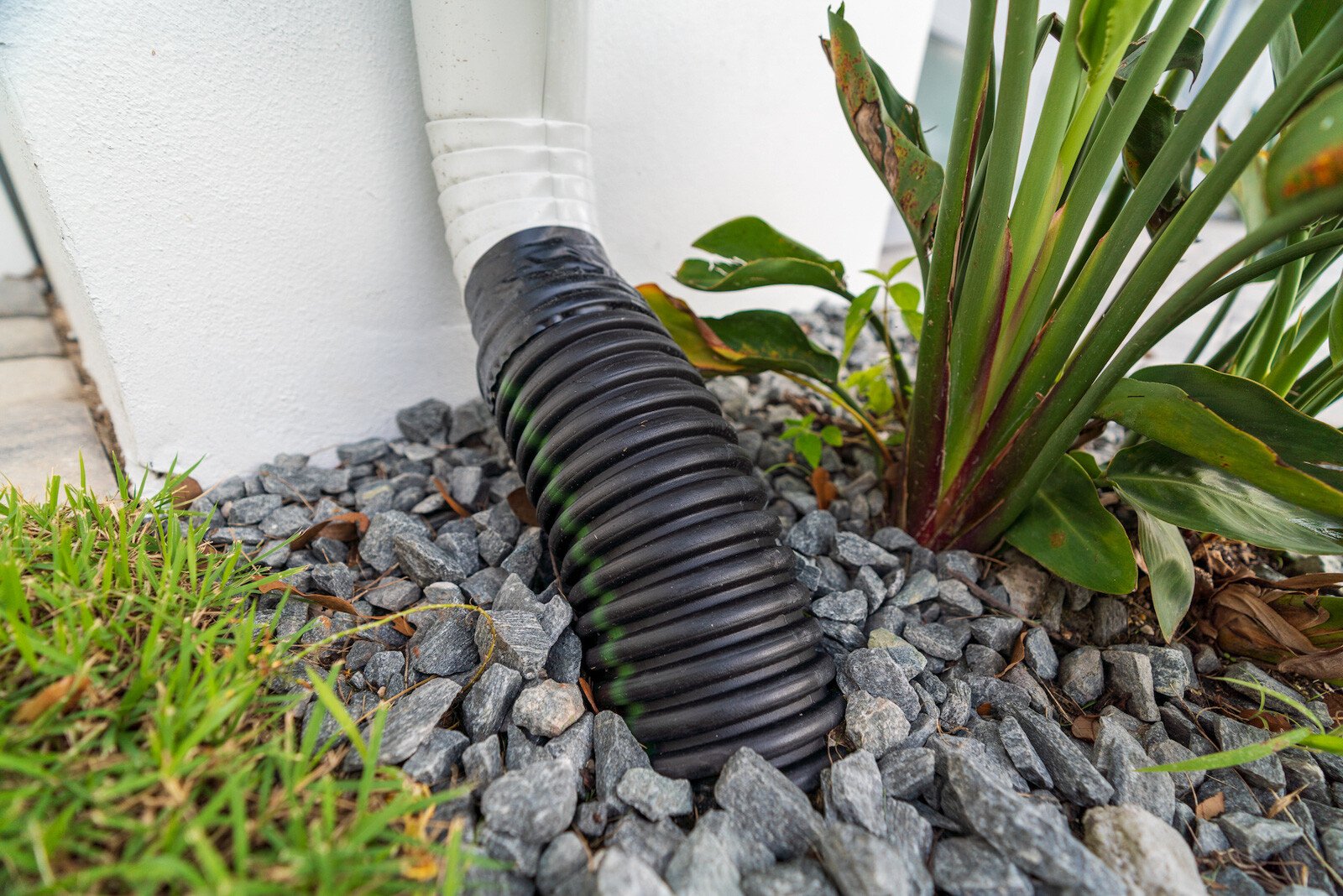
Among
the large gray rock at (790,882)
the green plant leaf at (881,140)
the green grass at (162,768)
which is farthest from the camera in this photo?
the green plant leaf at (881,140)

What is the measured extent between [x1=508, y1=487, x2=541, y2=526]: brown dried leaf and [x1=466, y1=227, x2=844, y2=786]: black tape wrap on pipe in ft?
0.50

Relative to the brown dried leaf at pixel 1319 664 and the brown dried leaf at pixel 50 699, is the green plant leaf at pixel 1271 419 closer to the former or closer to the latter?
the brown dried leaf at pixel 1319 664

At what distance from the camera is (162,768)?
55cm

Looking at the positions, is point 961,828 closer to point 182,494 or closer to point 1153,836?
point 1153,836

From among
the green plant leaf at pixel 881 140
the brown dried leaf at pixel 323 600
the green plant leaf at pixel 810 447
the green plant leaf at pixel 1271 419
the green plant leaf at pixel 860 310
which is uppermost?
the green plant leaf at pixel 881 140

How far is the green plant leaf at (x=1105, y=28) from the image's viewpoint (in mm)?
711

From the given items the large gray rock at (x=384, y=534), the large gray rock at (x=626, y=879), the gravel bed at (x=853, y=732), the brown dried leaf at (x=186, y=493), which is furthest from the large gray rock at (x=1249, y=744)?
the brown dried leaf at (x=186, y=493)

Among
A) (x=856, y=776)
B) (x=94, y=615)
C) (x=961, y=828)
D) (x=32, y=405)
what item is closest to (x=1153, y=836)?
(x=961, y=828)

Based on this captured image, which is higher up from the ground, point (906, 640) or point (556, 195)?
point (556, 195)

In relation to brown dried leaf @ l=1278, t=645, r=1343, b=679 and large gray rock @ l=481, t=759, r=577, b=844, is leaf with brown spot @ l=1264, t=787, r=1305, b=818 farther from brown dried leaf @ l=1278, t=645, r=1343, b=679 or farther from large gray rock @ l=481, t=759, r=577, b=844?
large gray rock @ l=481, t=759, r=577, b=844

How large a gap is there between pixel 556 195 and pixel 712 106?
1.92 ft

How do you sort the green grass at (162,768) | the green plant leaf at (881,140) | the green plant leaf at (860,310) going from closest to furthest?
1. the green grass at (162,768)
2. the green plant leaf at (881,140)
3. the green plant leaf at (860,310)

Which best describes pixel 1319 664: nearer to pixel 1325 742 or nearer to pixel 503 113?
pixel 1325 742

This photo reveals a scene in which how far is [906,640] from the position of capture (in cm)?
97
